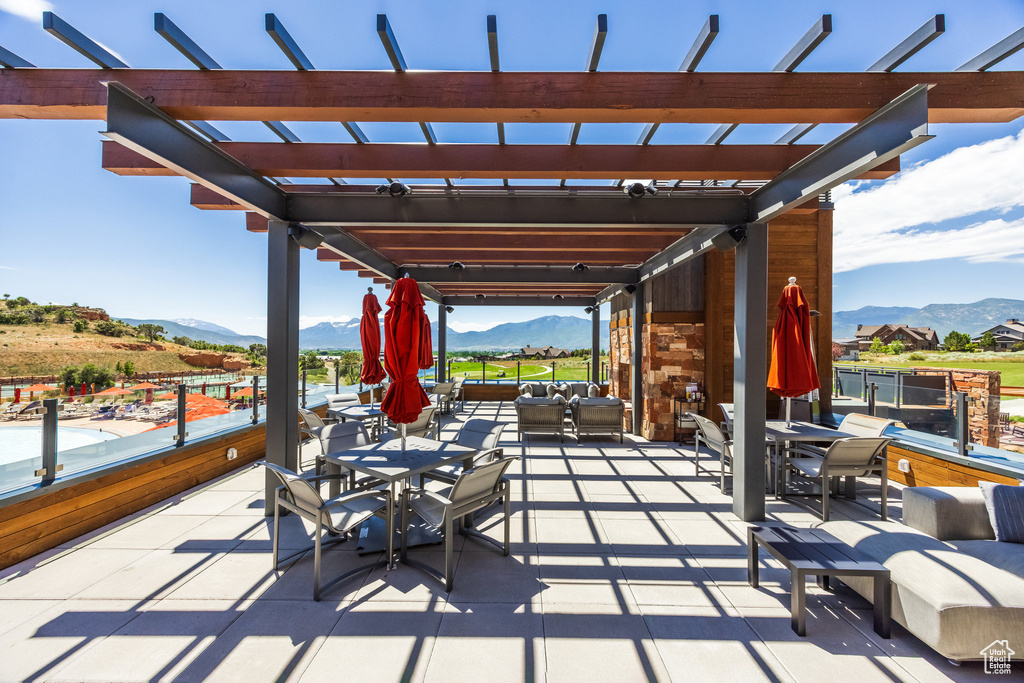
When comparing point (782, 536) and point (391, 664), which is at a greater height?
point (782, 536)

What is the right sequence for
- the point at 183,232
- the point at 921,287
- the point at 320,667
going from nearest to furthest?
1. the point at 320,667
2. the point at 183,232
3. the point at 921,287

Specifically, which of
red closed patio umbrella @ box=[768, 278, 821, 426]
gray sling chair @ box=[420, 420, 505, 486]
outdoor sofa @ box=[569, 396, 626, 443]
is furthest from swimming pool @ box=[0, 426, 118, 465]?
red closed patio umbrella @ box=[768, 278, 821, 426]

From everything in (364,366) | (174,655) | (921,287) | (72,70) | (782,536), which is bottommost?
(174,655)

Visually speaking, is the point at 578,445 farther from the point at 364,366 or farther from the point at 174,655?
the point at 174,655

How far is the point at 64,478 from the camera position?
3.63 meters

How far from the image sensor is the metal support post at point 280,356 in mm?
4203

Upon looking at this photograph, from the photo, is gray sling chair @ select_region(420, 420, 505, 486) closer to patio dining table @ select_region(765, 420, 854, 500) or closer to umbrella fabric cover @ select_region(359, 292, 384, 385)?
umbrella fabric cover @ select_region(359, 292, 384, 385)

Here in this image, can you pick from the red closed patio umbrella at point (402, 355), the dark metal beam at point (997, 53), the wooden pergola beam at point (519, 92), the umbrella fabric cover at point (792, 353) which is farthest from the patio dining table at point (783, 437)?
the red closed patio umbrella at point (402, 355)

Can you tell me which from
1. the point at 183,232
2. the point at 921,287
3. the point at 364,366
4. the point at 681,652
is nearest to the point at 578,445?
the point at 364,366

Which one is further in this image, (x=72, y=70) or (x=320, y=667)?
(x=72, y=70)

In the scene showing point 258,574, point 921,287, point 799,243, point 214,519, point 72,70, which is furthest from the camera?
point 921,287

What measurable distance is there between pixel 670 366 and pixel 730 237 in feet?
12.3

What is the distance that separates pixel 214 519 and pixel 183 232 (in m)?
91.6

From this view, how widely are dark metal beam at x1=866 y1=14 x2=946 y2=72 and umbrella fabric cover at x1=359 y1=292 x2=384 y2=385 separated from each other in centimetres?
519
